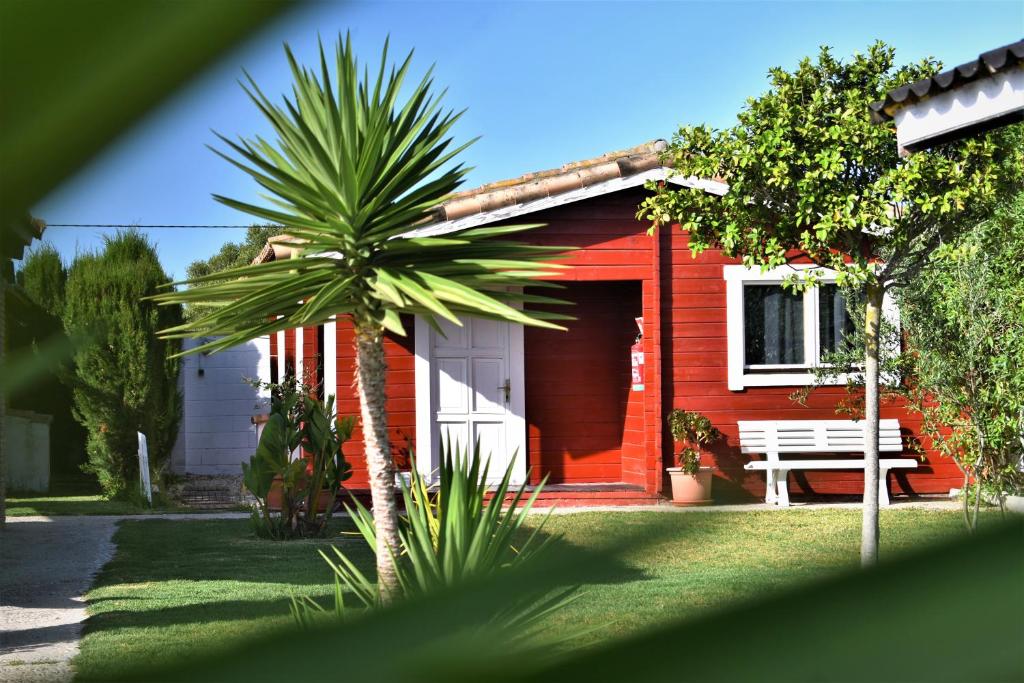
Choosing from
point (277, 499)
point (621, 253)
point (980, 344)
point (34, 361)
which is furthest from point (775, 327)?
point (34, 361)

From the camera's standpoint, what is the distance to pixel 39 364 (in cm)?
32

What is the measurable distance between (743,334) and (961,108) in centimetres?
571

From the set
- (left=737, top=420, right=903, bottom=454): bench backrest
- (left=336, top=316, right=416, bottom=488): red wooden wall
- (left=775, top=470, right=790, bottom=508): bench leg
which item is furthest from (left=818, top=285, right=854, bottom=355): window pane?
(left=336, top=316, right=416, bottom=488): red wooden wall

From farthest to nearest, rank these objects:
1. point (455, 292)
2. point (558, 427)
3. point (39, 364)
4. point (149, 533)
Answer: point (558, 427), point (149, 533), point (455, 292), point (39, 364)

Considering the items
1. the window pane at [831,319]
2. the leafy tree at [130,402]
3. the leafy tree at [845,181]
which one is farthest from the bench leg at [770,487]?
the leafy tree at [130,402]

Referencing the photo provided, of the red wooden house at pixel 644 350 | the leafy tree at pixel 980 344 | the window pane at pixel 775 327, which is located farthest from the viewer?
the window pane at pixel 775 327

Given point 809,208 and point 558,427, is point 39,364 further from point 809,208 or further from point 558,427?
point 558,427

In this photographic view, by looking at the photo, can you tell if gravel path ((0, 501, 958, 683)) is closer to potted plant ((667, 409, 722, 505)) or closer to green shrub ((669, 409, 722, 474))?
potted plant ((667, 409, 722, 505))

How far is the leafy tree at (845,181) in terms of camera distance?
7340mm

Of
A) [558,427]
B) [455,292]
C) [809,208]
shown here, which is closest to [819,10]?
[455,292]

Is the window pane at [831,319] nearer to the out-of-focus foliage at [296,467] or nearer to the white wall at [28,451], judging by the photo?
the out-of-focus foliage at [296,467]

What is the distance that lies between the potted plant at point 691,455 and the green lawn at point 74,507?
558 cm

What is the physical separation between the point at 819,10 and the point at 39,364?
26cm

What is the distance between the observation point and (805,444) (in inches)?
444
